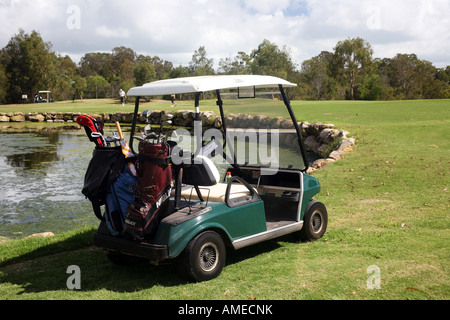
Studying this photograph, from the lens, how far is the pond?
29.6 ft

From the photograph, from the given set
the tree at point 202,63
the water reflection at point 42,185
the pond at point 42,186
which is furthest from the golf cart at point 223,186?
the tree at point 202,63

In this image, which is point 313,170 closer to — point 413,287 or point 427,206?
point 427,206

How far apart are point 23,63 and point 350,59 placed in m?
45.2

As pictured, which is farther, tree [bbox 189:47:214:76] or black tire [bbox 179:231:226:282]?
tree [bbox 189:47:214:76]

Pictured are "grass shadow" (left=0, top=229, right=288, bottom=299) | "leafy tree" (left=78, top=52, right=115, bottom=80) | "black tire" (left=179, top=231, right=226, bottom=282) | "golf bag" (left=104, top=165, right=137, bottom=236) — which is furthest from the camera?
"leafy tree" (left=78, top=52, right=115, bottom=80)

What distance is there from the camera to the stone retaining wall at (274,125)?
5.97 m

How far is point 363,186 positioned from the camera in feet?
30.0

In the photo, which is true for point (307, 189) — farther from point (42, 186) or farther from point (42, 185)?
point (42, 185)

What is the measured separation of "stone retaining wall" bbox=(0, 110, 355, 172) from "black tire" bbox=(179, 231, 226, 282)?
1792 millimetres

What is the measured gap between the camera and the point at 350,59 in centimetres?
6888

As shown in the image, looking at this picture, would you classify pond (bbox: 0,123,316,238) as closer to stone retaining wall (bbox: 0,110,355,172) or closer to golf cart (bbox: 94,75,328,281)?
stone retaining wall (bbox: 0,110,355,172)

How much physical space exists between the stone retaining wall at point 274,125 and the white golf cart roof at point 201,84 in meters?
0.51

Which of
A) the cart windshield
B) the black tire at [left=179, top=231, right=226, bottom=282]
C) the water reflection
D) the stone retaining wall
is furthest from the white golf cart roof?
the water reflection

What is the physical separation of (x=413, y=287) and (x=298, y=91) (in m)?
57.4
